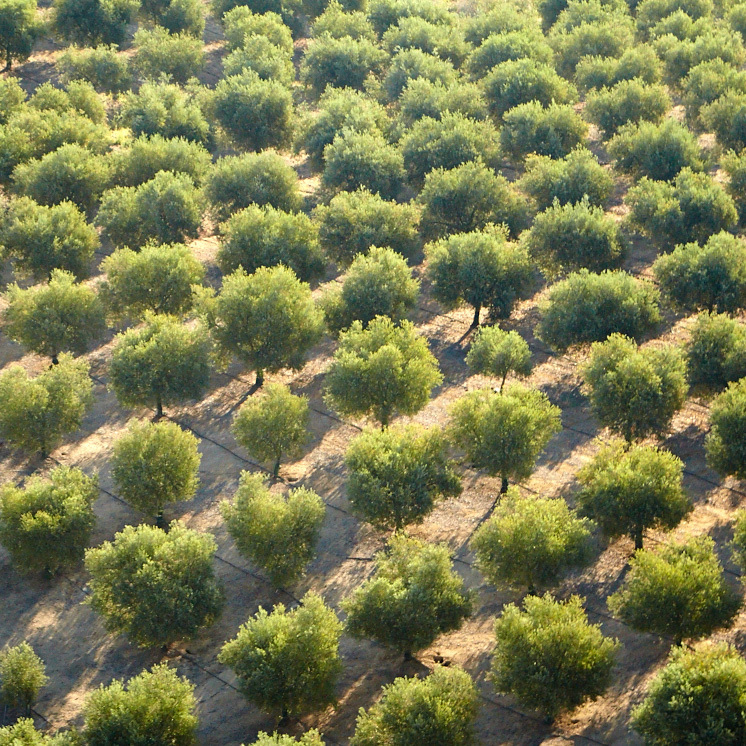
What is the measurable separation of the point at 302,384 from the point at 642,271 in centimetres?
2411

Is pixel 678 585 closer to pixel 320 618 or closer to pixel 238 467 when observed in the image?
pixel 320 618

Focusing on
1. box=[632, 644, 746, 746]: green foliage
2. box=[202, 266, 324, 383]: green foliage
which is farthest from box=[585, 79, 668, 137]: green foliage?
box=[632, 644, 746, 746]: green foliage

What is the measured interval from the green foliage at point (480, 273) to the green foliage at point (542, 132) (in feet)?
53.8

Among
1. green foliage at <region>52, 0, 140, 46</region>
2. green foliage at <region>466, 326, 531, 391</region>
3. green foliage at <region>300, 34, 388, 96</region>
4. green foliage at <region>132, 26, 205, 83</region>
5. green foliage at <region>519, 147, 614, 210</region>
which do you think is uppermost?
green foliage at <region>52, 0, 140, 46</region>

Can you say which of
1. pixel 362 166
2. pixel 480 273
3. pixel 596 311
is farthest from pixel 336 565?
pixel 362 166

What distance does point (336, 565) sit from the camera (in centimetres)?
5556

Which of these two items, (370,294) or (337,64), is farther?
(337,64)

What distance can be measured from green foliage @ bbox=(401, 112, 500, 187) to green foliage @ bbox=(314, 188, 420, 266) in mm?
7472

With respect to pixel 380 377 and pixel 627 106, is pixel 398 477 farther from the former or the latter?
pixel 627 106

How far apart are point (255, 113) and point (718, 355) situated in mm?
43470

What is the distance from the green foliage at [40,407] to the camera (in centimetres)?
6012

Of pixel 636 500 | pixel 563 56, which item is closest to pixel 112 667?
pixel 636 500

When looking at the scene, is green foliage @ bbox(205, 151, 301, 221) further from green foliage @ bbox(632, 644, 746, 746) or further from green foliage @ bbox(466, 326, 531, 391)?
green foliage @ bbox(632, 644, 746, 746)

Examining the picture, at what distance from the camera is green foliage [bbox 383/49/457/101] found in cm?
9375
